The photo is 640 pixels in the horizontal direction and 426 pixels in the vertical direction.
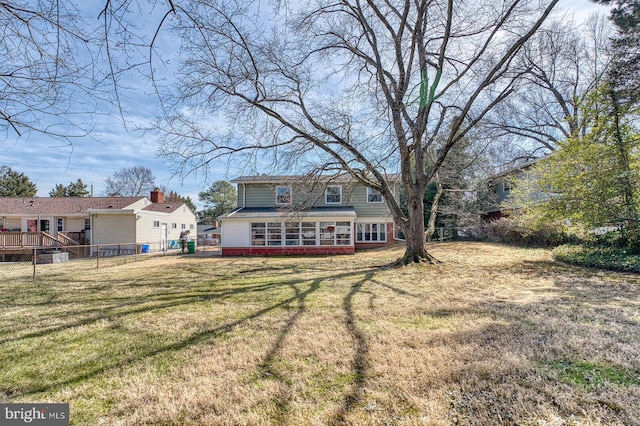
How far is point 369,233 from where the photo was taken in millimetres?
20531

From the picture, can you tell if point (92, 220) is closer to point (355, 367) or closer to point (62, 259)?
point (62, 259)

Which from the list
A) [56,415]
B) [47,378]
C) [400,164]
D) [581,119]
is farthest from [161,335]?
[581,119]

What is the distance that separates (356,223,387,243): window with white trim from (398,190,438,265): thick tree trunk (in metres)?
8.76

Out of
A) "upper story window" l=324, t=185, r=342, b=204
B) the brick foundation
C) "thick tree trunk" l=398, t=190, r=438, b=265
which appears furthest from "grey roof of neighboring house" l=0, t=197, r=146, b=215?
"thick tree trunk" l=398, t=190, r=438, b=265

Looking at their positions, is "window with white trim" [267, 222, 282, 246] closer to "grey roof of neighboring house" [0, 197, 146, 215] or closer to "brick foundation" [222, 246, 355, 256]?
"brick foundation" [222, 246, 355, 256]

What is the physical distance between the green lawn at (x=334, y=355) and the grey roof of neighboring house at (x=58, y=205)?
18.2 m

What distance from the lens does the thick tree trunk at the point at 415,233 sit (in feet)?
37.5

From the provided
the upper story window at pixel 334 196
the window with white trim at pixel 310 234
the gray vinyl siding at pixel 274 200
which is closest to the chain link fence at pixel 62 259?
the gray vinyl siding at pixel 274 200

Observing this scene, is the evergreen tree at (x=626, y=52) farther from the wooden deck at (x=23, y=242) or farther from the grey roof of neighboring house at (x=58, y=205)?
the grey roof of neighboring house at (x=58, y=205)

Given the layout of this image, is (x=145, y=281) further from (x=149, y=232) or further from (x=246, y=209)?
(x=149, y=232)

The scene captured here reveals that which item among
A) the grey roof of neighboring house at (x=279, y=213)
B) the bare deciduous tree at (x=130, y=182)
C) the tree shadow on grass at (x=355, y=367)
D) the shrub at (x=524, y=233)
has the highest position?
the bare deciduous tree at (x=130, y=182)

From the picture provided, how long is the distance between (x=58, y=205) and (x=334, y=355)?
28771mm

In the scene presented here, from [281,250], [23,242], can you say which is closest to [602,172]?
[281,250]

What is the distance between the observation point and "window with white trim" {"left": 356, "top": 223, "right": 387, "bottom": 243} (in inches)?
806
